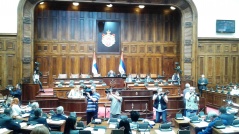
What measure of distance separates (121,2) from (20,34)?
259 inches

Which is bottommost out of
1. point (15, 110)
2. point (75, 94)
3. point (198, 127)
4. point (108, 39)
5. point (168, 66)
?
point (198, 127)

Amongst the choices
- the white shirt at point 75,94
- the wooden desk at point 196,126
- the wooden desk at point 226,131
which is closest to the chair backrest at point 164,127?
the wooden desk at point 196,126

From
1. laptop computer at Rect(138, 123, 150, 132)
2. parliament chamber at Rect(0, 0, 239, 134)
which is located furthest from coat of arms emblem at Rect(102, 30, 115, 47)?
laptop computer at Rect(138, 123, 150, 132)

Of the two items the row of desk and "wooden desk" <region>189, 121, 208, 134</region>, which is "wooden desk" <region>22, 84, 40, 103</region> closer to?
the row of desk

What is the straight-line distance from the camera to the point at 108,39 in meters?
19.5

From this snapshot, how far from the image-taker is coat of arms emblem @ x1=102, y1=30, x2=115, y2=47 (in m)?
19.5

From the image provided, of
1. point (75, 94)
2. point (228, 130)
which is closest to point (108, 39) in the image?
point (75, 94)

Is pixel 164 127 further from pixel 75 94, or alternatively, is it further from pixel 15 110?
pixel 75 94

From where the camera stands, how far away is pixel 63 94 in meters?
→ 13.3

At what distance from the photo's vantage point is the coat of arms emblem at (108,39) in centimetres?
1945

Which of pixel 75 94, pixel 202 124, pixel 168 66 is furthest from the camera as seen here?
pixel 168 66

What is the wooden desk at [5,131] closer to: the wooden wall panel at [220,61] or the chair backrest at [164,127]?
the chair backrest at [164,127]

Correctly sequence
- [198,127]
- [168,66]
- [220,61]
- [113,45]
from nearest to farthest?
[198,127], [220,61], [113,45], [168,66]

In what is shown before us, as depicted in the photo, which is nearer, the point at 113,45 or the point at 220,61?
the point at 220,61
